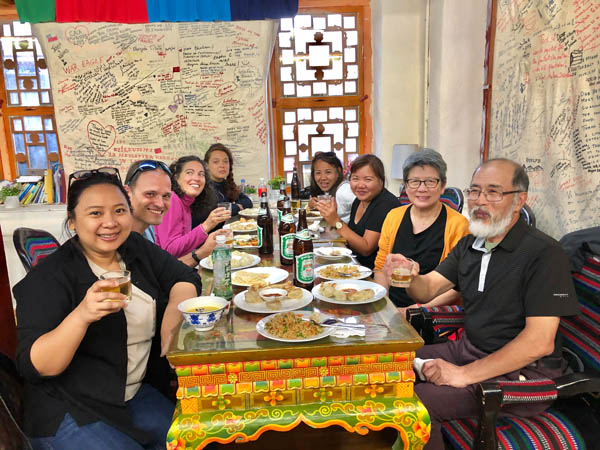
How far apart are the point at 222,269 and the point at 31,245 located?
0.93 m

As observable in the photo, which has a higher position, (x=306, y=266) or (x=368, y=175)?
(x=368, y=175)

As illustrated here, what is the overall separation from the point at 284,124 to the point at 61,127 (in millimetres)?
2477

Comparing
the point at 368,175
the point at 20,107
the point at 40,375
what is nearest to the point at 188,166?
the point at 368,175

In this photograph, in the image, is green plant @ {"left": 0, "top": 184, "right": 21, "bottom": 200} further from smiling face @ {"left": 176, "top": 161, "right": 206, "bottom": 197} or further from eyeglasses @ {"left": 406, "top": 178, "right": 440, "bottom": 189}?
eyeglasses @ {"left": 406, "top": 178, "right": 440, "bottom": 189}

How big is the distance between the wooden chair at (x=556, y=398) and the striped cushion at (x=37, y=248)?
1.76m

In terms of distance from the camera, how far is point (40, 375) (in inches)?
51.2

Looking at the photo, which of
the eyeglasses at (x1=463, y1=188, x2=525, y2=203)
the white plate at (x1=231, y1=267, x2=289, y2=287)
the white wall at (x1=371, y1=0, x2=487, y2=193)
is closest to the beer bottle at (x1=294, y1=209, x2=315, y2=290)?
the white plate at (x1=231, y1=267, x2=289, y2=287)

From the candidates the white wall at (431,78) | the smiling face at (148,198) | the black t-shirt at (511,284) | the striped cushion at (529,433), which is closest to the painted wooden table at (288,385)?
the striped cushion at (529,433)

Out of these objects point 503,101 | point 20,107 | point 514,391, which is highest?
point 20,107

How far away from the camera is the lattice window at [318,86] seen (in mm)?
5293

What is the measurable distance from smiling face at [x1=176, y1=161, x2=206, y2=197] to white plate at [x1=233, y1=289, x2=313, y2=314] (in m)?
1.67

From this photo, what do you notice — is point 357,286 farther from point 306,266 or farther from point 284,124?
point 284,124

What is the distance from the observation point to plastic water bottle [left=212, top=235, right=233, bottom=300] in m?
1.62

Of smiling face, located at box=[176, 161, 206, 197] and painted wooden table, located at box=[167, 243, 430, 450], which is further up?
smiling face, located at box=[176, 161, 206, 197]
